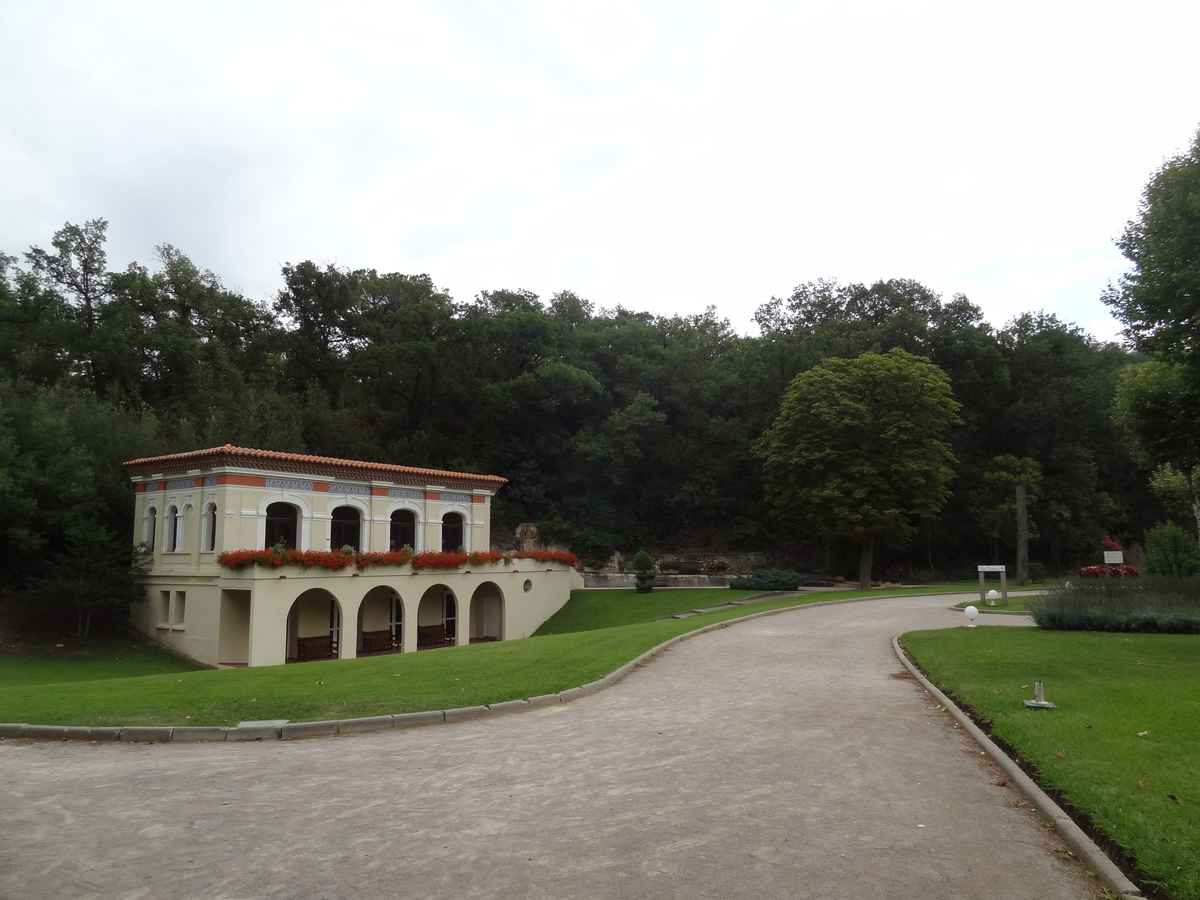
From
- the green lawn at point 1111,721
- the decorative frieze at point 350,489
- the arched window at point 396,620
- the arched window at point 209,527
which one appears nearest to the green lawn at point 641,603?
the arched window at point 396,620

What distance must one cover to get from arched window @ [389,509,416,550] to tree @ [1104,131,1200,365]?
25.9 m

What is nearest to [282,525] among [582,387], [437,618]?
[437,618]

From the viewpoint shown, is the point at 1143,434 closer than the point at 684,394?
Yes

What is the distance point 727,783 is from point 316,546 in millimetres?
24917

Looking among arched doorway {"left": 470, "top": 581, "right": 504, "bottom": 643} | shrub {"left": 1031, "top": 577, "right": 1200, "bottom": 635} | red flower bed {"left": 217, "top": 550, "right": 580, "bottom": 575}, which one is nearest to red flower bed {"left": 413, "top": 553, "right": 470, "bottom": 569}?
red flower bed {"left": 217, "top": 550, "right": 580, "bottom": 575}

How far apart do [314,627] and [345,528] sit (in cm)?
399

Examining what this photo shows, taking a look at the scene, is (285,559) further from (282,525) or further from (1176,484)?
(1176,484)

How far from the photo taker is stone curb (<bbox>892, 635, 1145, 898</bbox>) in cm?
523

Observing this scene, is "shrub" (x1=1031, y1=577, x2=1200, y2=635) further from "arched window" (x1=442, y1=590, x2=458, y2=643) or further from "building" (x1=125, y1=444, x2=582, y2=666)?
"arched window" (x1=442, y1=590, x2=458, y2=643)

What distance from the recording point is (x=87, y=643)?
2788cm

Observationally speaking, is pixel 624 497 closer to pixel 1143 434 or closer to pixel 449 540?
pixel 449 540

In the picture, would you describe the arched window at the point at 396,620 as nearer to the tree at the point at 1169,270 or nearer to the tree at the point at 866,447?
the tree at the point at 866,447

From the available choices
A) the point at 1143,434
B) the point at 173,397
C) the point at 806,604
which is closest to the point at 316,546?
the point at 806,604

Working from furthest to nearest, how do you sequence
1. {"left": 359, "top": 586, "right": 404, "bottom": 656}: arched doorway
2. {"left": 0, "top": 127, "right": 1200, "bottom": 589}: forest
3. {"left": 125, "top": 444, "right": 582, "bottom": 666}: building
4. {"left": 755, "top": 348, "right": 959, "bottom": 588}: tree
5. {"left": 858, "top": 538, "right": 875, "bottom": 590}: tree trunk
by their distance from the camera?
{"left": 0, "top": 127, "right": 1200, "bottom": 589}: forest → {"left": 755, "top": 348, "right": 959, "bottom": 588}: tree → {"left": 858, "top": 538, "right": 875, "bottom": 590}: tree trunk → {"left": 359, "top": 586, "right": 404, "bottom": 656}: arched doorway → {"left": 125, "top": 444, "right": 582, "bottom": 666}: building
